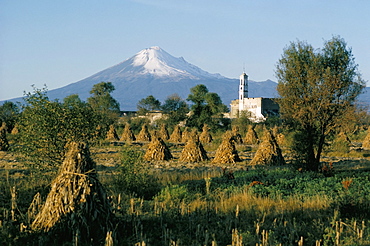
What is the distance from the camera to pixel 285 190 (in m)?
9.23

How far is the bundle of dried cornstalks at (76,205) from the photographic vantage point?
18.0ft

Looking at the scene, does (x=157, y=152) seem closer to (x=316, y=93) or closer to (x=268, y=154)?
(x=268, y=154)

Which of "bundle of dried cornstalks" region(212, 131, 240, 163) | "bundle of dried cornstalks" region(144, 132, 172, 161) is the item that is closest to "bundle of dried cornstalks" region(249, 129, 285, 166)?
"bundle of dried cornstalks" region(212, 131, 240, 163)

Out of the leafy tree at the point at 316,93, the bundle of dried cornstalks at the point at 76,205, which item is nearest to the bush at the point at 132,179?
the bundle of dried cornstalks at the point at 76,205

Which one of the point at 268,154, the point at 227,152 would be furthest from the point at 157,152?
the point at 268,154

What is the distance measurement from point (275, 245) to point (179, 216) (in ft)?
6.26

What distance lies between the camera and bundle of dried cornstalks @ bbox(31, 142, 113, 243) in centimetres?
548

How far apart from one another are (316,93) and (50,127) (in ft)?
29.6

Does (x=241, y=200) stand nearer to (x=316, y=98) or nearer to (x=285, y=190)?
(x=285, y=190)

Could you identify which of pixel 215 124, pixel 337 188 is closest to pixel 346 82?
pixel 337 188

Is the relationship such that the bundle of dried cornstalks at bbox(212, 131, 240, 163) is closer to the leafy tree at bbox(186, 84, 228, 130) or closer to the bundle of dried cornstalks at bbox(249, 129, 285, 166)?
the bundle of dried cornstalks at bbox(249, 129, 285, 166)

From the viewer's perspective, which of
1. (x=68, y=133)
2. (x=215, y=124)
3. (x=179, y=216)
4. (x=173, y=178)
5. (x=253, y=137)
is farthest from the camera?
(x=215, y=124)

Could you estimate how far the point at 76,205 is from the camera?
554 cm

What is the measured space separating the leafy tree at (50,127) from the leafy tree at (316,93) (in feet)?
25.4
